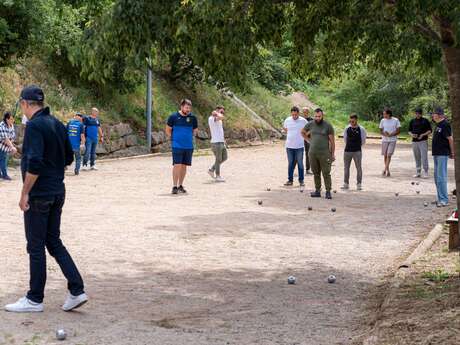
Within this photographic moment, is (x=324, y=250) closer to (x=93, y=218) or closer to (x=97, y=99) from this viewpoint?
(x=93, y=218)

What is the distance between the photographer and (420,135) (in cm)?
1998

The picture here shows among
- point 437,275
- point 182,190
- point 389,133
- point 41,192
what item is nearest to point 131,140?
point 389,133

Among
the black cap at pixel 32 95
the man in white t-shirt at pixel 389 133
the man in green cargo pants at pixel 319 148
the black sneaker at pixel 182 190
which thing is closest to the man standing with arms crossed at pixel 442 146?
the man in green cargo pants at pixel 319 148

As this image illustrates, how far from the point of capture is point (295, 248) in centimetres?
1037

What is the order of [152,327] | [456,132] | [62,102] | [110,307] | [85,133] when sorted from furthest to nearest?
[62,102] < [85,133] < [456,132] < [110,307] < [152,327]

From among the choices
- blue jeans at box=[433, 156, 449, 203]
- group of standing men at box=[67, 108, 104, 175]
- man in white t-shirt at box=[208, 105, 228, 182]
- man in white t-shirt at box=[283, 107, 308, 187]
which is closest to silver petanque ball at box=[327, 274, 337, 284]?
blue jeans at box=[433, 156, 449, 203]

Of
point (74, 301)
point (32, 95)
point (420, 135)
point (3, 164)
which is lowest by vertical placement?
point (74, 301)

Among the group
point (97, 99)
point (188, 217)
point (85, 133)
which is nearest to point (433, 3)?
point (188, 217)

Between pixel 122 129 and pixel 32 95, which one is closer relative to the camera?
pixel 32 95

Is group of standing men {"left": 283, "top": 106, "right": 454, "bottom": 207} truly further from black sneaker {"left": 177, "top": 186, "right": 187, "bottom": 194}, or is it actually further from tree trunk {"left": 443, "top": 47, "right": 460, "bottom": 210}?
tree trunk {"left": 443, "top": 47, "right": 460, "bottom": 210}

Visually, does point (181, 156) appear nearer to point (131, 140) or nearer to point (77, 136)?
point (77, 136)

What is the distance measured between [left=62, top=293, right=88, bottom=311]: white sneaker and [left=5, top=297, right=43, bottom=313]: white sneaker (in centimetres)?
21

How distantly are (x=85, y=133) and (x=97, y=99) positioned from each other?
8199 millimetres

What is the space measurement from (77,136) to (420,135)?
26.4 feet
